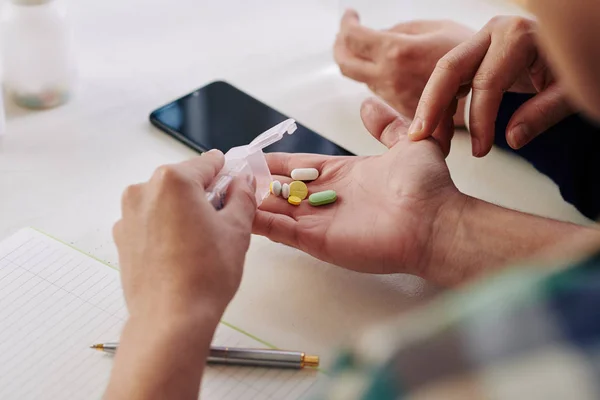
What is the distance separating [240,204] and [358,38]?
0.54 metres

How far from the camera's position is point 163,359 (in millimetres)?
613

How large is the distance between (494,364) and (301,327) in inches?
18.3

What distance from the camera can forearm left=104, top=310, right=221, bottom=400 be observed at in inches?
24.0

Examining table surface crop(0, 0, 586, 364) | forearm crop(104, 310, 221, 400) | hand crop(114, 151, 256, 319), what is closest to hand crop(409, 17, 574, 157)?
table surface crop(0, 0, 586, 364)

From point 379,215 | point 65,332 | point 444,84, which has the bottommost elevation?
point 65,332

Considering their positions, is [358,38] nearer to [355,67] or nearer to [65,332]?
[355,67]

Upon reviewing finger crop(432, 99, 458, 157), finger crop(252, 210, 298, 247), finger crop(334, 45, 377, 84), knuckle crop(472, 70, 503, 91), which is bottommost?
finger crop(252, 210, 298, 247)

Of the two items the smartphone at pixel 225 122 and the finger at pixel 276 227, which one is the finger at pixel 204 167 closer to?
the finger at pixel 276 227

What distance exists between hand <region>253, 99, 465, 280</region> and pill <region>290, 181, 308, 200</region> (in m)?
0.01

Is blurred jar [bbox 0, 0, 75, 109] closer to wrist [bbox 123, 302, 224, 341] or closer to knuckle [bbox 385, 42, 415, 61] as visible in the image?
knuckle [bbox 385, 42, 415, 61]

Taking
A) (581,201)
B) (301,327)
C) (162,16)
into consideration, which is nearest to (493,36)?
(581,201)

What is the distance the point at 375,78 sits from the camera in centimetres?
119

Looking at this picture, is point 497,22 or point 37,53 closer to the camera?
point 497,22

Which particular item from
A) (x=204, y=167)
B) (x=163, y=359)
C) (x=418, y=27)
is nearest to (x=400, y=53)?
(x=418, y=27)
